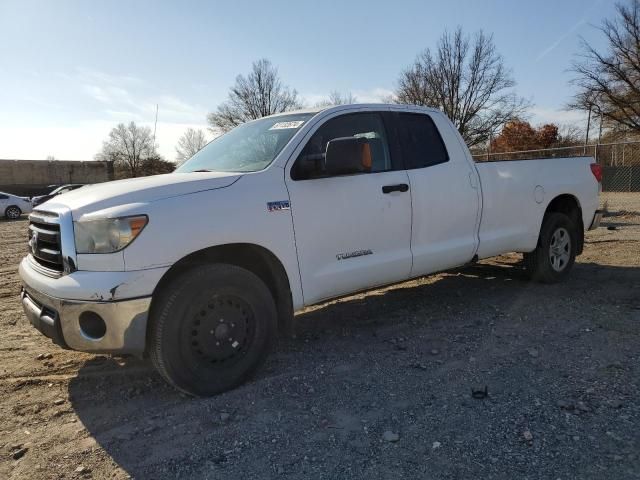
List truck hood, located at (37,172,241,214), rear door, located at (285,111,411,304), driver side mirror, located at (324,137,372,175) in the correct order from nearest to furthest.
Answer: truck hood, located at (37,172,241,214) < driver side mirror, located at (324,137,372,175) < rear door, located at (285,111,411,304)

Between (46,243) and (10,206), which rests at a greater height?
(46,243)

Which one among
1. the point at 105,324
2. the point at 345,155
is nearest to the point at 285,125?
the point at 345,155

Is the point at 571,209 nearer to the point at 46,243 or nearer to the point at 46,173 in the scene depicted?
the point at 46,243

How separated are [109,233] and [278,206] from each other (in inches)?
44.8

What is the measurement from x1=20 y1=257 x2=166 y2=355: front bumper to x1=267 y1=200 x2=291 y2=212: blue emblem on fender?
87 centimetres

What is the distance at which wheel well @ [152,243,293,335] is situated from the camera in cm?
337

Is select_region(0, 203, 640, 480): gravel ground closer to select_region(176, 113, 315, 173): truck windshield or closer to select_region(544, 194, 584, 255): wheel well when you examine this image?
select_region(544, 194, 584, 255): wheel well

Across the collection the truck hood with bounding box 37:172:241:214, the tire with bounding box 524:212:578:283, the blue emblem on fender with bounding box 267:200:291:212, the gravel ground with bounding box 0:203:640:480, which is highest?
the truck hood with bounding box 37:172:241:214

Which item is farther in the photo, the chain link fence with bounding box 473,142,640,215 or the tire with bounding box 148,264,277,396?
the chain link fence with bounding box 473,142,640,215

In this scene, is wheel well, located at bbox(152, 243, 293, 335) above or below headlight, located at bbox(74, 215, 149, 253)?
below

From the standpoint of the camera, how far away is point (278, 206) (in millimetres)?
3561

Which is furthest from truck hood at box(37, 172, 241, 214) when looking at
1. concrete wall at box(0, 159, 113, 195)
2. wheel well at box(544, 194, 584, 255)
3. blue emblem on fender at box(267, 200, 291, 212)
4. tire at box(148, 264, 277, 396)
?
concrete wall at box(0, 159, 113, 195)

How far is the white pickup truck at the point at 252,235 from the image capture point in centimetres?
303

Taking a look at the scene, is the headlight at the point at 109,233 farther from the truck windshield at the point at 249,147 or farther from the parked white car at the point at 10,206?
the parked white car at the point at 10,206
